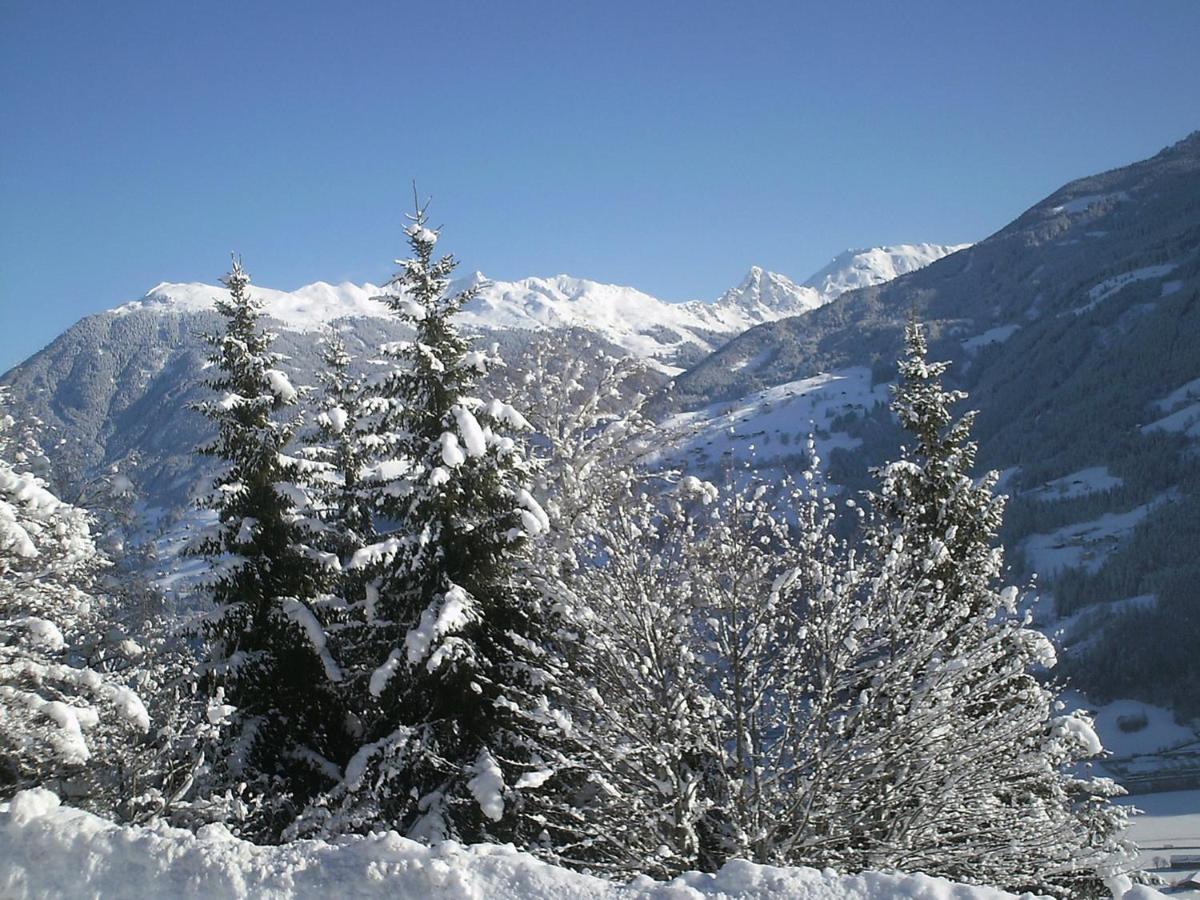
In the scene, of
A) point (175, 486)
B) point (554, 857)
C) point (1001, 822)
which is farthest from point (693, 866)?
point (175, 486)

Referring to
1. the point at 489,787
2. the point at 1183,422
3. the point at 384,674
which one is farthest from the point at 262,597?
the point at 1183,422

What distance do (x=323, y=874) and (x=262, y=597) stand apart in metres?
7.42

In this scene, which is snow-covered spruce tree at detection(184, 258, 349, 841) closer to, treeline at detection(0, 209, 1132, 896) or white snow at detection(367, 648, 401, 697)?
treeline at detection(0, 209, 1132, 896)

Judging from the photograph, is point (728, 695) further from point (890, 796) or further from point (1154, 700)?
point (1154, 700)

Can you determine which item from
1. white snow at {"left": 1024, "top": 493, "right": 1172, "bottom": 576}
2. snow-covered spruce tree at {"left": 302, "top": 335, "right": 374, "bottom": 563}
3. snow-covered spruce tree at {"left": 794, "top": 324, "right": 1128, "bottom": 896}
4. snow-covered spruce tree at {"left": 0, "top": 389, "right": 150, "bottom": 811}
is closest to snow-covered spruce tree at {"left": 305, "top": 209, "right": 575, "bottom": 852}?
snow-covered spruce tree at {"left": 302, "top": 335, "right": 374, "bottom": 563}

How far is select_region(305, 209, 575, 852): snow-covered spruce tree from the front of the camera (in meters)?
9.74

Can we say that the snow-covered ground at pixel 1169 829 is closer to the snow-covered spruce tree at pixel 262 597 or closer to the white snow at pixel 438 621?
the snow-covered spruce tree at pixel 262 597

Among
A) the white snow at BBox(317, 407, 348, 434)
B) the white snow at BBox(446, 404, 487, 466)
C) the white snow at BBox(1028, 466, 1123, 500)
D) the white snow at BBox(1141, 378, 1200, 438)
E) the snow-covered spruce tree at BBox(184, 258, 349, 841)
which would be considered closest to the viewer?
the white snow at BBox(446, 404, 487, 466)

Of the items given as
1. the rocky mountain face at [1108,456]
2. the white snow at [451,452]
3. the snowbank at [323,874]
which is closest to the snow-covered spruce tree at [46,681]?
the snowbank at [323,874]

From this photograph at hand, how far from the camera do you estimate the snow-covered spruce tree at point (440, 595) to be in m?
9.74

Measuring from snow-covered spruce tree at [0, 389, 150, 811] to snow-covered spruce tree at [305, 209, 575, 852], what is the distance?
268 centimetres

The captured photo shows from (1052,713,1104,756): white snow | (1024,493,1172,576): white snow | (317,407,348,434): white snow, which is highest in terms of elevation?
(317,407,348,434): white snow

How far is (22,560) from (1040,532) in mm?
135682

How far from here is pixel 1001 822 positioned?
740cm
